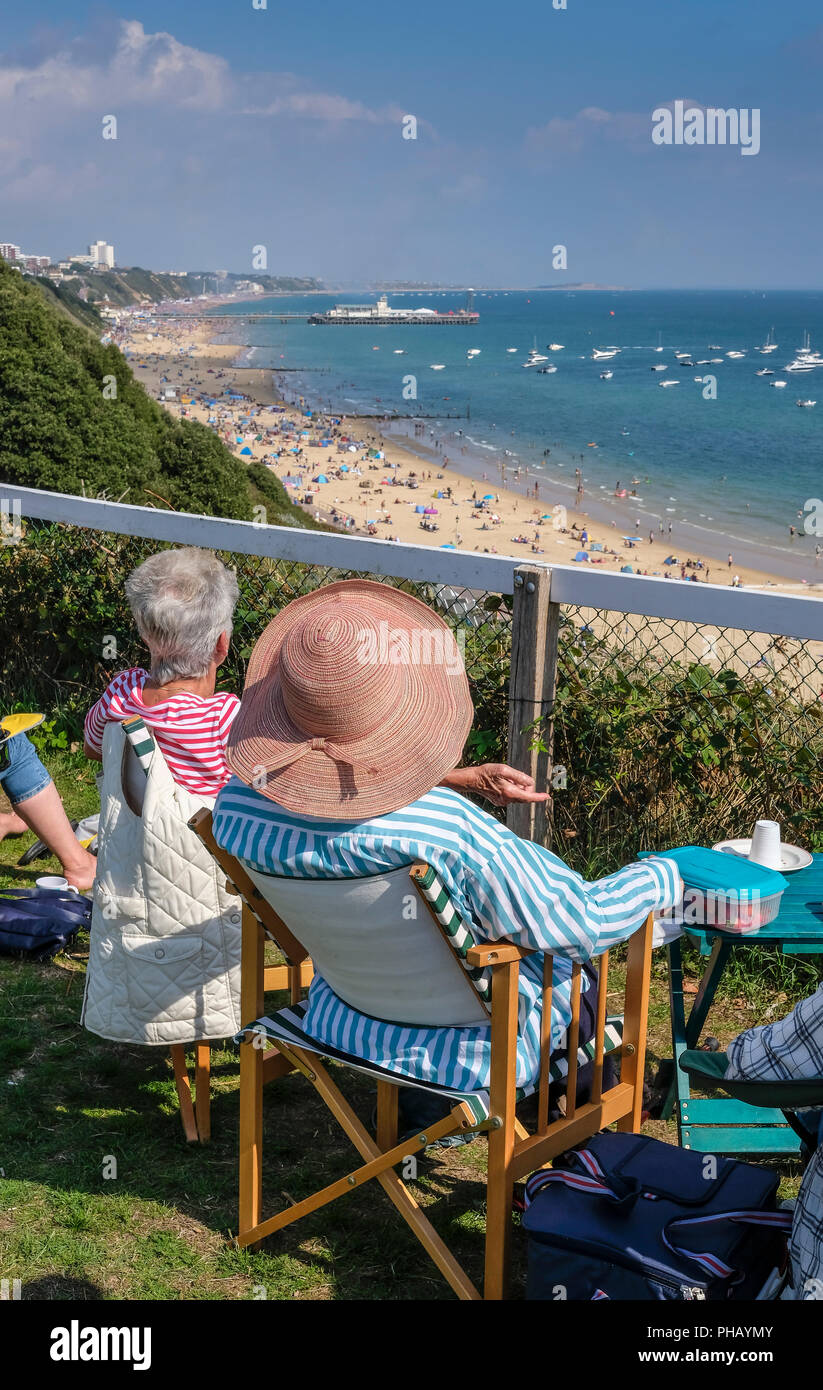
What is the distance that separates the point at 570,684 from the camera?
427 cm

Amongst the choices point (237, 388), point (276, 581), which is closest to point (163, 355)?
point (237, 388)

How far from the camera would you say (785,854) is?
9.98 ft

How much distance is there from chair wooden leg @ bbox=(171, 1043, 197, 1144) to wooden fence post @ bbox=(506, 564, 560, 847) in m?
1.36

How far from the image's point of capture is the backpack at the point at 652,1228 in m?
2.08

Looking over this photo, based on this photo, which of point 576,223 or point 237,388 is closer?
point 237,388

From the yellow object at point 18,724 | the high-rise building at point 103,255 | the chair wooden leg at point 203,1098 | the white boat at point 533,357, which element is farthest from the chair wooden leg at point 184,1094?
the high-rise building at point 103,255

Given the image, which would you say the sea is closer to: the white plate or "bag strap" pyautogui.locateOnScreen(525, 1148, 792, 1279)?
the white plate

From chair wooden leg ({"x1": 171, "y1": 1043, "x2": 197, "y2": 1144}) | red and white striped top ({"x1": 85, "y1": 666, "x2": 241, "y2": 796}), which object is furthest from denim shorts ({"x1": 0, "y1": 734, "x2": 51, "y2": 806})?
chair wooden leg ({"x1": 171, "y1": 1043, "x2": 197, "y2": 1144})

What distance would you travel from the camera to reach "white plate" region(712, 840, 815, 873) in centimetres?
298

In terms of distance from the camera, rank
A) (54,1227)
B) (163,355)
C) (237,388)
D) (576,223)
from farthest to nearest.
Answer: (576,223) < (163,355) < (237,388) < (54,1227)

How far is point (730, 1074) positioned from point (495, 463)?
41544 mm

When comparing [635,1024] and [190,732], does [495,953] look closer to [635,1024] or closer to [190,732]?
[635,1024]

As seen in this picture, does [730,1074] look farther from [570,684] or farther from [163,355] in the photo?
[163,355]
